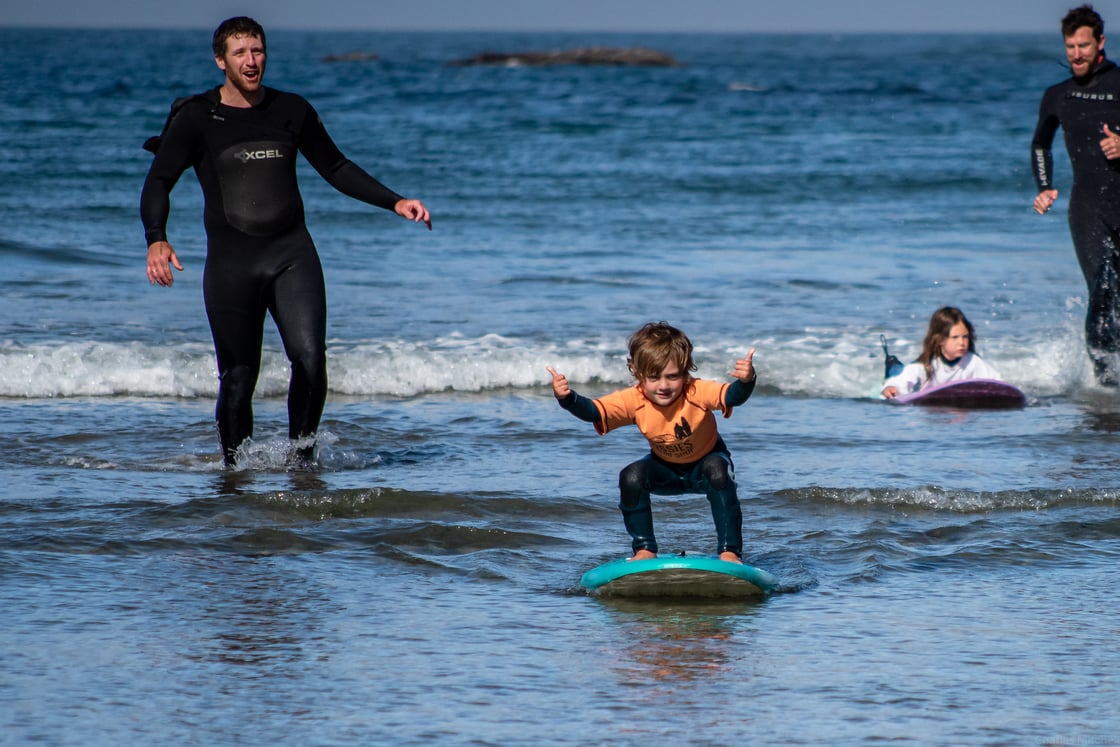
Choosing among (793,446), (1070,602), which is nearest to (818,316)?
(793,446)

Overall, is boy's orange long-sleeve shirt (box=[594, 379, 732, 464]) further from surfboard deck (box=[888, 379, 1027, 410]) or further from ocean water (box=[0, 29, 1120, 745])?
surfboard deck (box=[888, 379, 1027, 410])

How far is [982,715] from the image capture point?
3.94 m

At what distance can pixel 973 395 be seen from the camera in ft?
30.8

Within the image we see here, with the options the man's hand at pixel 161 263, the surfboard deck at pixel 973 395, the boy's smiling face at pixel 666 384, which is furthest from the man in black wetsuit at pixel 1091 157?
the man's hand at pixel 161 263

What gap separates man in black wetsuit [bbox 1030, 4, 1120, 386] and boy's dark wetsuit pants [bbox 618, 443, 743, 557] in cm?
446

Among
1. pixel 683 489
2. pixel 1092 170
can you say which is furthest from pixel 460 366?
pixel 683 489

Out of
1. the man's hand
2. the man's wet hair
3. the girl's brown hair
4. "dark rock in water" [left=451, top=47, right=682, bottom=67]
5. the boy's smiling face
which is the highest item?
"dark rock in water" [left=451, top=47, right=682, bottom=67]

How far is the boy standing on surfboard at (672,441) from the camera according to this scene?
206 inches

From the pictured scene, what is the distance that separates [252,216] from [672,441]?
2.49 meters

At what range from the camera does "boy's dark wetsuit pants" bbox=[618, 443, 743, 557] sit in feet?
17.4

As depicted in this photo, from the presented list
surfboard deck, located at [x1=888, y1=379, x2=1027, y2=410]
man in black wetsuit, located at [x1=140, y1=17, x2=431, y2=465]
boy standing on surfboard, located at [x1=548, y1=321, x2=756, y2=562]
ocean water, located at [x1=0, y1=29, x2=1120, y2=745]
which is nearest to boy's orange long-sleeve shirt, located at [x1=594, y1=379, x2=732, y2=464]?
boy standing on surfboard, located at [x1=548, y1=321, x2=756, y2=562]

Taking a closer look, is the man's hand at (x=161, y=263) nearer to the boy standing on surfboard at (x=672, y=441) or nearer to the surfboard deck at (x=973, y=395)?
the boy standing on surfboard at (x=672, y=441)

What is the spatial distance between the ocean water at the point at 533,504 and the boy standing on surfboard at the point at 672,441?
1.07 feet

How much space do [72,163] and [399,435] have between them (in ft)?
55.6
